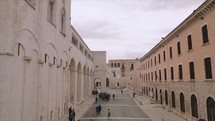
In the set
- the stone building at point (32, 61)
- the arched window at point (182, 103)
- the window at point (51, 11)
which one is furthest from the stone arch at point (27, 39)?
the arched window at point (182, 103)

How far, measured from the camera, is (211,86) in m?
14.3

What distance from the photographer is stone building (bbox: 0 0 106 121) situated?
9578 millimetres

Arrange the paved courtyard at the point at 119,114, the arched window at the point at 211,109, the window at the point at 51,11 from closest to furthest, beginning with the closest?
the arched window at the point at 211,109 → the window at the point at 51,11 → the paved courtyard at the point at 119,114

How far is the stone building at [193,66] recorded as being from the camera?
1459 centimetres

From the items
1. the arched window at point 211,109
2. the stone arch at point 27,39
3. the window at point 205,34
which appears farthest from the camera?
the window at point 205,34

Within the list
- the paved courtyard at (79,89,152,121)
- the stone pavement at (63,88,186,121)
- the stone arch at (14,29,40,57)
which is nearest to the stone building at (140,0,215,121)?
the stone pavement at (63,88,186,121)

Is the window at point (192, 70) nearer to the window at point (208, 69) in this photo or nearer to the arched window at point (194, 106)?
the arched window at point (194, 106)

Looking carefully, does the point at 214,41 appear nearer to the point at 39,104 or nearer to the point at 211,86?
the point at 211,86

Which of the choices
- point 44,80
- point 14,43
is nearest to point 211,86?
point 44,80

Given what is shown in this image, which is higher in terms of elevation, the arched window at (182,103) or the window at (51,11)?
the window at (51,11)

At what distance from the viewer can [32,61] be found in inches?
500

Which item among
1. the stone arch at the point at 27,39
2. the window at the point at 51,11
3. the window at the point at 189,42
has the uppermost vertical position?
the window at the point at 51,11

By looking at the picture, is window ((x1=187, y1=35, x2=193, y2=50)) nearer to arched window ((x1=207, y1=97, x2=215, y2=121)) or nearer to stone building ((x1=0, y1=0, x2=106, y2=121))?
arched window ((x1=207, y1=97, x2=215, y2=121))

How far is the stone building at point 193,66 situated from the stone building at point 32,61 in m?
12.7
